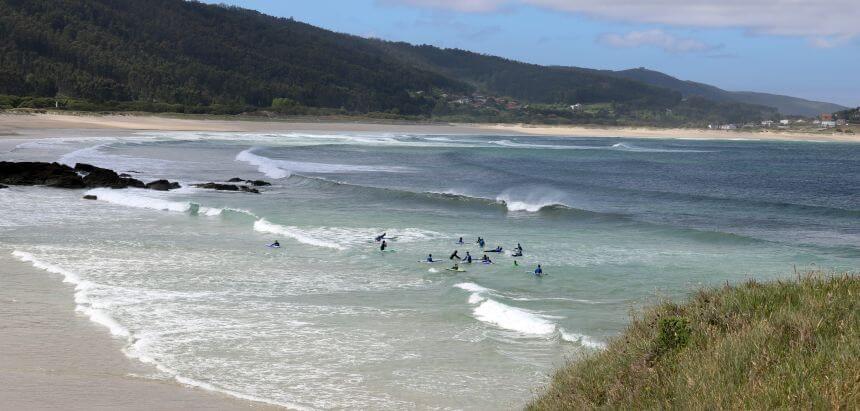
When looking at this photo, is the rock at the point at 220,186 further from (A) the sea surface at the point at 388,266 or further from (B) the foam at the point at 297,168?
(B) the foam at the point at 297,168

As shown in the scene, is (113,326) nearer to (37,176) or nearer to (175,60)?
(37,176)

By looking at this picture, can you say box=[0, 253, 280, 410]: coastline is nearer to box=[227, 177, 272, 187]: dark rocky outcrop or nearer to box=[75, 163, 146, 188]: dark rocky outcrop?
box=[75, 163, 146, 188]: dark rocky outcrop

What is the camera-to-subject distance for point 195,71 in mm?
145750

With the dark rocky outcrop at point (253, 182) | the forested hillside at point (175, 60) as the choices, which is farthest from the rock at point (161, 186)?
the forested hillside at point (175, 60)

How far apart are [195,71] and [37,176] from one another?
4648 inches

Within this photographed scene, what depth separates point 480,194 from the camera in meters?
35.4

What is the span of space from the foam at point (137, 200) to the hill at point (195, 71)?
6676 cm

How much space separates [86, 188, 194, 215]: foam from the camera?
25.9 meters

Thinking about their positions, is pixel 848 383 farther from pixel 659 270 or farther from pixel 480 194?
pixel 480 194

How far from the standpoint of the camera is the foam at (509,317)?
40.6 feet

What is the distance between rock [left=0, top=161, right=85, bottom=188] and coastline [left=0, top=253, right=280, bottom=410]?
19.0 meters

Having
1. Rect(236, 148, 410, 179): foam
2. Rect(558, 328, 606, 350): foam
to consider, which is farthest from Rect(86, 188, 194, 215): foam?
Rect(558, 328, 606, 350): foam

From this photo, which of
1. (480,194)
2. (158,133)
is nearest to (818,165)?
(480,194)

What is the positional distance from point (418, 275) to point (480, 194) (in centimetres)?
1918
